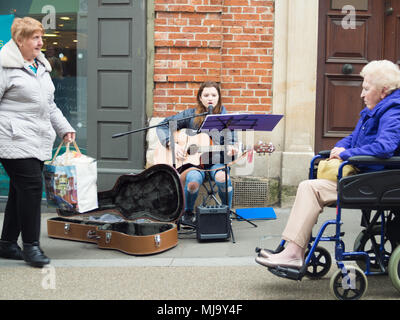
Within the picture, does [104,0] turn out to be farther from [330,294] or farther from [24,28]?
[330,294]

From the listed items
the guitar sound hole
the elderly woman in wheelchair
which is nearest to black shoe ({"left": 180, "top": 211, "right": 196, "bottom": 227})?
the guitar sound hole

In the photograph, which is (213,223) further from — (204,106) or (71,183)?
(71,183)

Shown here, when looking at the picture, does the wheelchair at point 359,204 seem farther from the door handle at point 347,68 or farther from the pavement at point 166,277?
the door handle at point 347,68

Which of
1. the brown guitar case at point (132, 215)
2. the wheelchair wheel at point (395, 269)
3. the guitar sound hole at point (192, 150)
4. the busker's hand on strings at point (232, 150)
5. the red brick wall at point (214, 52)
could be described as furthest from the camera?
the red brick wall at point (214, 52)

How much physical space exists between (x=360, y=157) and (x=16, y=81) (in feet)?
8.30

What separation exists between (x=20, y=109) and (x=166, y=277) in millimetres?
1663

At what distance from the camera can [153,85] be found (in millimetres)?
6691

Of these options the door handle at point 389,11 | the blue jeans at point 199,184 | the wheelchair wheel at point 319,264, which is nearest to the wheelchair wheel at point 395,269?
the wheelchair wheel at point 319,264

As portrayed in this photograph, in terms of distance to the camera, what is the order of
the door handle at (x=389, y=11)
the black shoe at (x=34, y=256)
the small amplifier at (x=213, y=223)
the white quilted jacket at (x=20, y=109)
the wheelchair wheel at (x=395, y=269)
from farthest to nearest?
the door handle at (x=389, y=11) → the small amplifier at (x=213, y=223) → the black shoe at (x=34, y=256) → the white quilted jacket at (x=20, y=109) → the wheelchair wheel at (x=395, y=269)

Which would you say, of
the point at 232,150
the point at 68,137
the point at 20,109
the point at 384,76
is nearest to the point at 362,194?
the point at 384,76

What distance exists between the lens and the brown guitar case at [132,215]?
484 cm

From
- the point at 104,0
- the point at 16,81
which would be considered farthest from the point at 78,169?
the point at 104,0

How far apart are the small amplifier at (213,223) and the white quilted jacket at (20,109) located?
1510 millimetres

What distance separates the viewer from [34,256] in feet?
14.1
